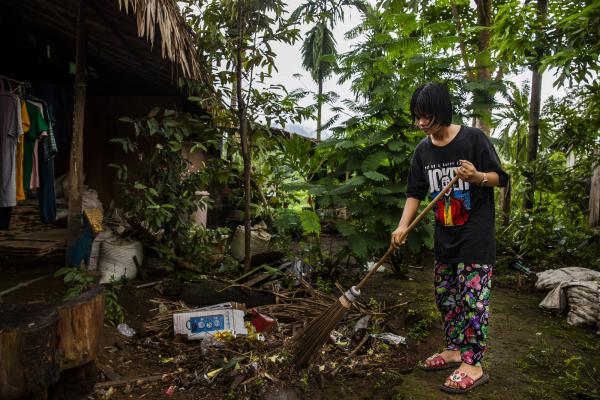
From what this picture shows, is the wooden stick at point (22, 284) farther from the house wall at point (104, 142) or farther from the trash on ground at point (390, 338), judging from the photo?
the trash on ground at point (390, 338)

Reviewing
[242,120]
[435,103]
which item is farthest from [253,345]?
[242,120]

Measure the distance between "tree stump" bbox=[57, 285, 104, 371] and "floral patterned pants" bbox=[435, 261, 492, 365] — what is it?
80.8 inches

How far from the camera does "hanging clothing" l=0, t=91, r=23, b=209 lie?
3814 millimetres

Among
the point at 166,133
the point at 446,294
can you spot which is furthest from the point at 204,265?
the point at 446,294

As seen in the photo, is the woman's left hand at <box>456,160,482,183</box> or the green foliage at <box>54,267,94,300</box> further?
the green foliage at <box>54,267,94,300</box>

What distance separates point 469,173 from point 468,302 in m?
0.74

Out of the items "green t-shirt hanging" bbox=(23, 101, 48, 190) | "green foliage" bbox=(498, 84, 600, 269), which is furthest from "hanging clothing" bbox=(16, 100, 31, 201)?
"green foliage" bbox=(498, 84, 600, 269)

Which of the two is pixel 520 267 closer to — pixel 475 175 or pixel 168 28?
pixel 475 175

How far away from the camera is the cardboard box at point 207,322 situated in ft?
10.7

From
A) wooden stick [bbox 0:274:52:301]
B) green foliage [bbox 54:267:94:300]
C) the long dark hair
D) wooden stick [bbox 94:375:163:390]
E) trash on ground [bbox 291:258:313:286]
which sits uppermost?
the long dark hair

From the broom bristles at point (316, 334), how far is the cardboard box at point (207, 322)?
0.76 metres

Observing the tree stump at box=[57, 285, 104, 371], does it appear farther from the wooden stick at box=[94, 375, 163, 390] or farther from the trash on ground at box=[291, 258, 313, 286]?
the trash on ground at box=[291, 258, 313, 286]

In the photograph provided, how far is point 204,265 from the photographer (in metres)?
4.89

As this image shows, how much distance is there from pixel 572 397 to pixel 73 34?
20.5 ft
